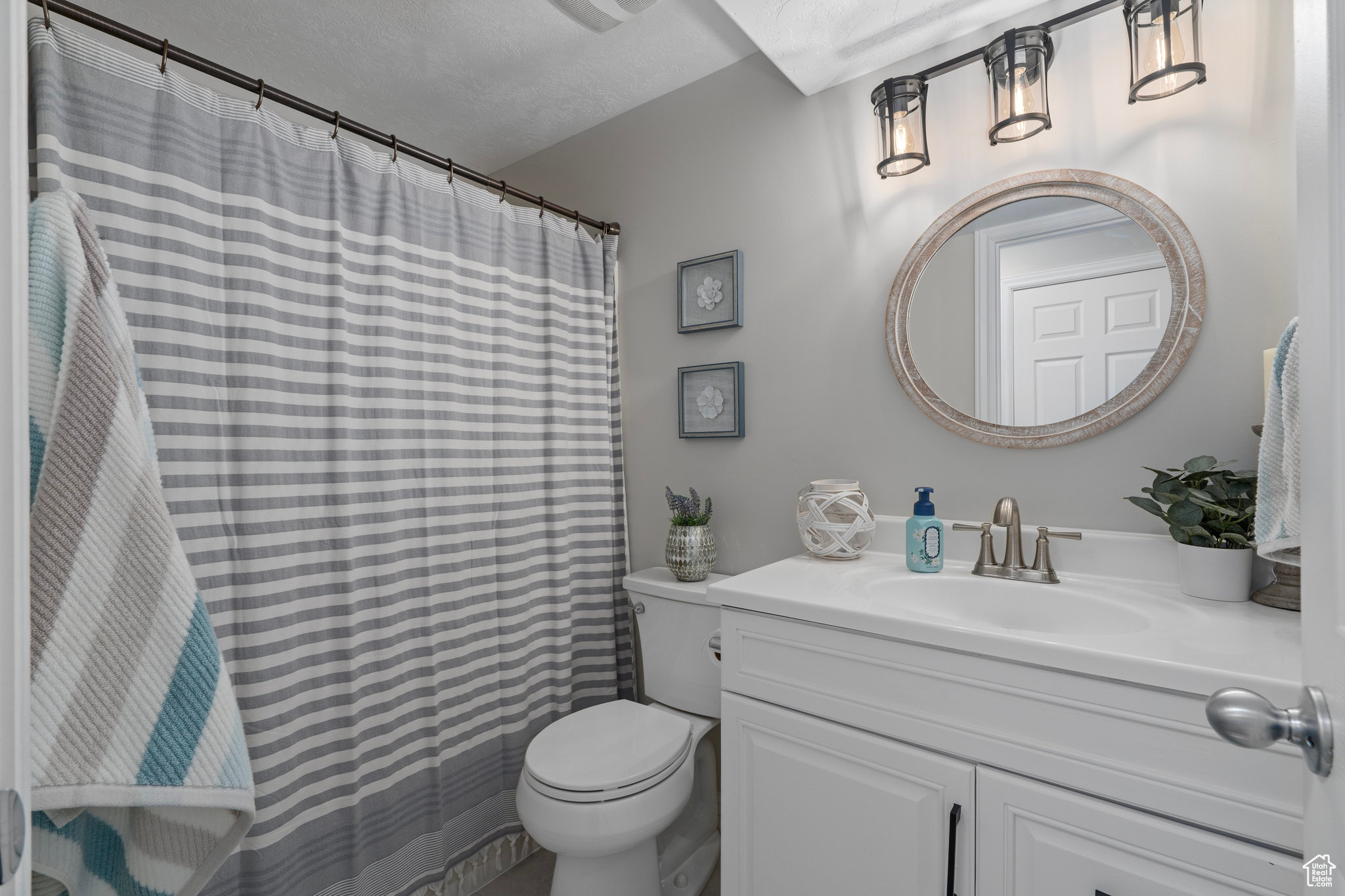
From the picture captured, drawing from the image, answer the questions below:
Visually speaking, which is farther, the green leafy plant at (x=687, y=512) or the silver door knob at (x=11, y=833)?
the green leafy plant at (x=687, y=512)

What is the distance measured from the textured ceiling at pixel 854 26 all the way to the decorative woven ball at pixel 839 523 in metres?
1.04

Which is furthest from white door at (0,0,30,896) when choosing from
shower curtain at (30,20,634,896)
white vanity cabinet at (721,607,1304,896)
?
white vanity cabinet at (721,607,1304,896)

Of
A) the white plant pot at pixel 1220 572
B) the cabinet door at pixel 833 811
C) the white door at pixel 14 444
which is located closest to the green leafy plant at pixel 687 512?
the cabinet door at pixel 833 811

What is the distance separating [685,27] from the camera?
5.48ft

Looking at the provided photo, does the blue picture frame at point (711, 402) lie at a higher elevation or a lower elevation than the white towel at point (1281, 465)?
higher

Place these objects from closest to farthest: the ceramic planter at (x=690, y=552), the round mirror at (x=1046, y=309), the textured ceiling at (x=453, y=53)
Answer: the round mirror at (x=1046, y=309), the textured ceiling at (x=453, y=53), the ceramic planter at (x=690, y=552)

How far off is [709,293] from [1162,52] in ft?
3.59

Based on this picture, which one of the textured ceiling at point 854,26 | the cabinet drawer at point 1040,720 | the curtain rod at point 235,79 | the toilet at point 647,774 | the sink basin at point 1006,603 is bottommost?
the toilet at point 647,774

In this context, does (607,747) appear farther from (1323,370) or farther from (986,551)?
(1323,370)

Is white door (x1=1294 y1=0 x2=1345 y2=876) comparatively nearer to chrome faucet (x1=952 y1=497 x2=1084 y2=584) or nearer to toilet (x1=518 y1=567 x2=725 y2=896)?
chrome faucet (x1=952 y1=497 x2=1084 y2=584)

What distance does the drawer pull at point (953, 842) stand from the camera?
975 millimetres

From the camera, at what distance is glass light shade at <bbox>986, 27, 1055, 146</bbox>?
49.6 inches

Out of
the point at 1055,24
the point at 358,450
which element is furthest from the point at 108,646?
the point at 1055,24

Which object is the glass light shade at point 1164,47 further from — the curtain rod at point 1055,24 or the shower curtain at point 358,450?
the shower curtain at point 358,450
